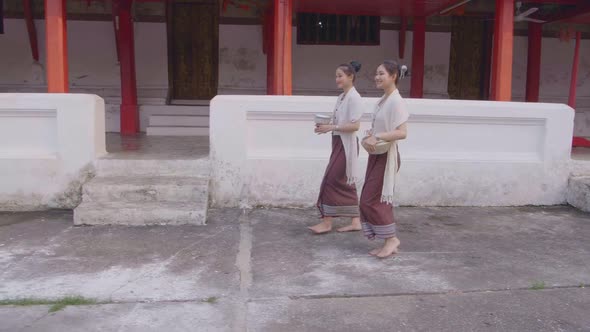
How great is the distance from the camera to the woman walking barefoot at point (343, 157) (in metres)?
4.57

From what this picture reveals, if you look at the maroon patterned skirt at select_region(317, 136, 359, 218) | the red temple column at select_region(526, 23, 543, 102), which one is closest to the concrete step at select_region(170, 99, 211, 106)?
the maroon patterned skirt at select_region(317, 136, 359, 218)

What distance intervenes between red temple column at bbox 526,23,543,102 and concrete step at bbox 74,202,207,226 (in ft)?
23.9

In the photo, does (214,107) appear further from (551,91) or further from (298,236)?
(551,91)

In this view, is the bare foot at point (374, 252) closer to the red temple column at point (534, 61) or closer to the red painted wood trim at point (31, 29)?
the red temple column at point (534, 61)

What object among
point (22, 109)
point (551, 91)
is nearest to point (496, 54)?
point (551, 91)

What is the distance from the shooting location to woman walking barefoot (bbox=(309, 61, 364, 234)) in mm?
4574

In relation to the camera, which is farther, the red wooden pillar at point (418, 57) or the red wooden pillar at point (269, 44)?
the red wooden pillar at point (418, 57)

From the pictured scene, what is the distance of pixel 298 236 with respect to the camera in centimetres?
499

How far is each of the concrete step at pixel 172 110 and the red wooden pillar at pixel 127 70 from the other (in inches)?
7.4

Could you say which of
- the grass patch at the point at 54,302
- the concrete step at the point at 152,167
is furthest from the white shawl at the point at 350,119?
the grass patch at the point at 54,302

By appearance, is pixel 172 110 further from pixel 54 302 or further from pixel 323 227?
pixel 54 302

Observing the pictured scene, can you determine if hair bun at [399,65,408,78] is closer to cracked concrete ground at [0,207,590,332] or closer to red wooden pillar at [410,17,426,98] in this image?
cracked concrete ground at [0,207,590,332]

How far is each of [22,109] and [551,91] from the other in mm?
9247

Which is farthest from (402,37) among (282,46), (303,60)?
(282,46)
